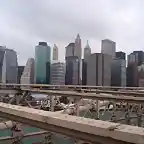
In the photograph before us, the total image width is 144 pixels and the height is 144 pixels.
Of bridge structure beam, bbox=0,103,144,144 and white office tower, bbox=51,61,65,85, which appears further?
white office tower, bbox=51,61,65,85

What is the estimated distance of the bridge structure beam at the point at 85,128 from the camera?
150 centimetres

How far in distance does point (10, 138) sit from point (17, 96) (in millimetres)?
1294

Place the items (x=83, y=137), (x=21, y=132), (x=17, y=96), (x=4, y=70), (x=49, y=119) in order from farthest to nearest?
1. (x=4, y=70)
2. (x=21, y=132)
3. (x=17, y=96)
4. (x=49, y=119)
5. (x=83, y=137)

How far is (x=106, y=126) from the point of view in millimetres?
1621

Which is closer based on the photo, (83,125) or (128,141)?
(128,141)

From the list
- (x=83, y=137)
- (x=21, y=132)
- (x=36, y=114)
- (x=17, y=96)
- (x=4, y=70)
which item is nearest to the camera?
(x=83, y=137)

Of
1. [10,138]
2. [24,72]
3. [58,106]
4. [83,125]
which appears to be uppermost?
[24,72]

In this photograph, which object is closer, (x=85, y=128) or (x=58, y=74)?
(x=85, y=128)

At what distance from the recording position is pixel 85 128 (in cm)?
168

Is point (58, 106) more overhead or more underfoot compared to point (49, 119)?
more underfoot

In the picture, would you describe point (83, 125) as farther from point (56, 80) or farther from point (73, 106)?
point (56, 80)

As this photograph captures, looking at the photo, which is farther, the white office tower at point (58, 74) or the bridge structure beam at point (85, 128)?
the white office tower at point (58, 74)

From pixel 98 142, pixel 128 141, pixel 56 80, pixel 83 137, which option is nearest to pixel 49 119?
pixel 83 137

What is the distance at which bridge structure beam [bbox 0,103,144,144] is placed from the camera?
4.92 feet
